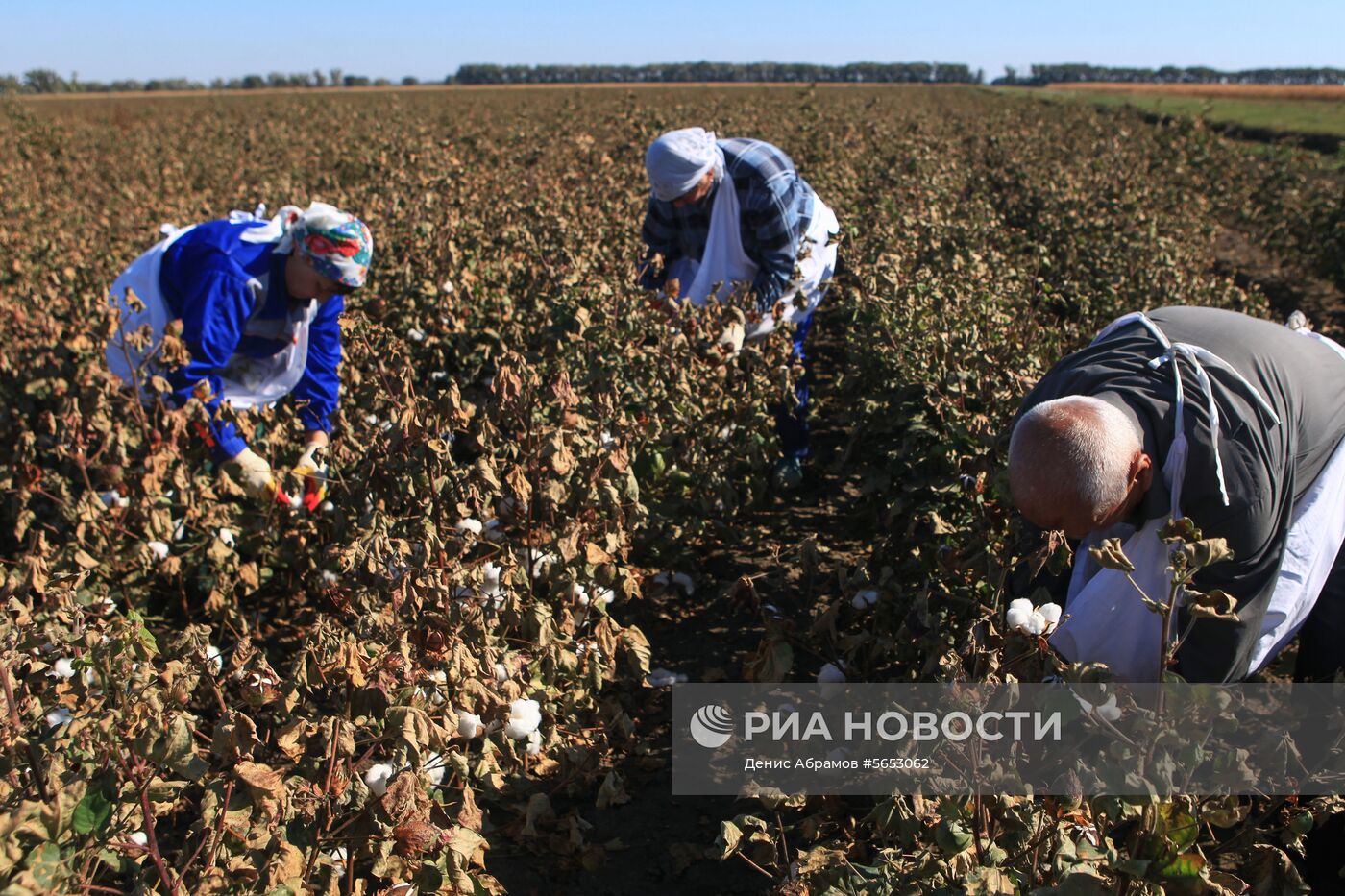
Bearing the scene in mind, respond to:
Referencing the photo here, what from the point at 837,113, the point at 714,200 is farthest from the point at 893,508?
the point at 837,113

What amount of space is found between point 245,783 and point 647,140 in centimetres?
1133

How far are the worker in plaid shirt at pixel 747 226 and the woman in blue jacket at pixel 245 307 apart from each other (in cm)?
121

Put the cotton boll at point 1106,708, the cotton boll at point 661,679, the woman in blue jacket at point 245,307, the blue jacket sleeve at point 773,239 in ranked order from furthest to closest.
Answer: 1. the blue jacket sleeve at point 773,239
2. the woman in blue jacket at point 245,307
3. the cotton boll at point 661,679
4. the cotton boll at point 1106,708

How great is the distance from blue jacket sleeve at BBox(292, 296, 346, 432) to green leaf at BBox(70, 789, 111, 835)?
2.42m

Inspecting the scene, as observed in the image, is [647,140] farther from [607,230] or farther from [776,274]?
[776,274]

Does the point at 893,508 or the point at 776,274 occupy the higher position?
the point at 776,274

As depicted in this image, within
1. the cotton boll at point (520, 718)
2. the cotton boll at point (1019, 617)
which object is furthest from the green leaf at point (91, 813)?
the cotton boll at point (1019, 617)

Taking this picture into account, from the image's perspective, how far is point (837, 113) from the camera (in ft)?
54.3

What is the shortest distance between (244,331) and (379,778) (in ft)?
7.85

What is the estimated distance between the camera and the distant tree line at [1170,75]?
2918 inches

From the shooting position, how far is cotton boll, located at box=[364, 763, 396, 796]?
156 centimetres

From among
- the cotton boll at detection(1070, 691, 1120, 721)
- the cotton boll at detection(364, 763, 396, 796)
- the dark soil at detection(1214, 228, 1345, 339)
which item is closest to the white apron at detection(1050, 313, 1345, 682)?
the cotton boll at detection(1070, 691, 1120, 721)

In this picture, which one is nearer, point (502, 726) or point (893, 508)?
point (502, 726)

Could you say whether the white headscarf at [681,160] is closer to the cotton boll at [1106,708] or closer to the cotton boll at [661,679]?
the cotton boll at [661,679]
